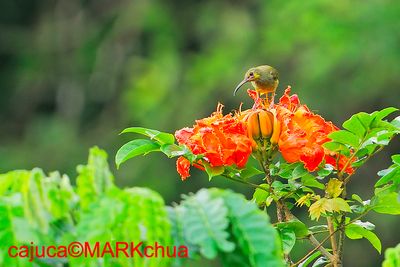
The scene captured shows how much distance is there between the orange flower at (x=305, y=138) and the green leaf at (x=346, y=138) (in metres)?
0.05

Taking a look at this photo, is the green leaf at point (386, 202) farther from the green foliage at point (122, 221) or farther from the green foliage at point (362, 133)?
the green foliage at point (122, 221)

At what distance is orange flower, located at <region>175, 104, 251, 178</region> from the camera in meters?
2.04

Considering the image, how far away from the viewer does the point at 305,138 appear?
205 centimetres

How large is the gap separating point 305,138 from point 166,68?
10575 millimetres

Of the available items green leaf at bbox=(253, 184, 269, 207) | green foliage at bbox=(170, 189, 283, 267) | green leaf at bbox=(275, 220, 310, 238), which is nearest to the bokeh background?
green leaf at bbox=(253, 184, 269, 207)

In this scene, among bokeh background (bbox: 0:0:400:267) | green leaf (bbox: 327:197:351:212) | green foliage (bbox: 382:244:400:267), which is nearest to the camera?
green foliage (bbox: 382:244:400:267)

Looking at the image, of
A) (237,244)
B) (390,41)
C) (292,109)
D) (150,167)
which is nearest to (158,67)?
(150,167)

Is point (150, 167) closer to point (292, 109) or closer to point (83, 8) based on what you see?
point (83, 8)

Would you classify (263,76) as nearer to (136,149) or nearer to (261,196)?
(261,196)

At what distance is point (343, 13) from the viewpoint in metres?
10.8

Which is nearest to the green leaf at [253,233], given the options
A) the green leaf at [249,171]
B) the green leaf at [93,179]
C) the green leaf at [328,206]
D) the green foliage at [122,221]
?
the green foliage at [122,221]

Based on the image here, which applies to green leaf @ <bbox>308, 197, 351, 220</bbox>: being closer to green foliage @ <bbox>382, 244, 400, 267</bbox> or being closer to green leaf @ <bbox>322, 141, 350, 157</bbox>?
green leaf @ <bbox>322, 141, 350, 157</bbox>

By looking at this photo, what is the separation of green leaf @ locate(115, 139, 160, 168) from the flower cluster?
0.21 ft

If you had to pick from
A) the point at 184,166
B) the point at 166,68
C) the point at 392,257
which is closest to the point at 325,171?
the point at 184,166
